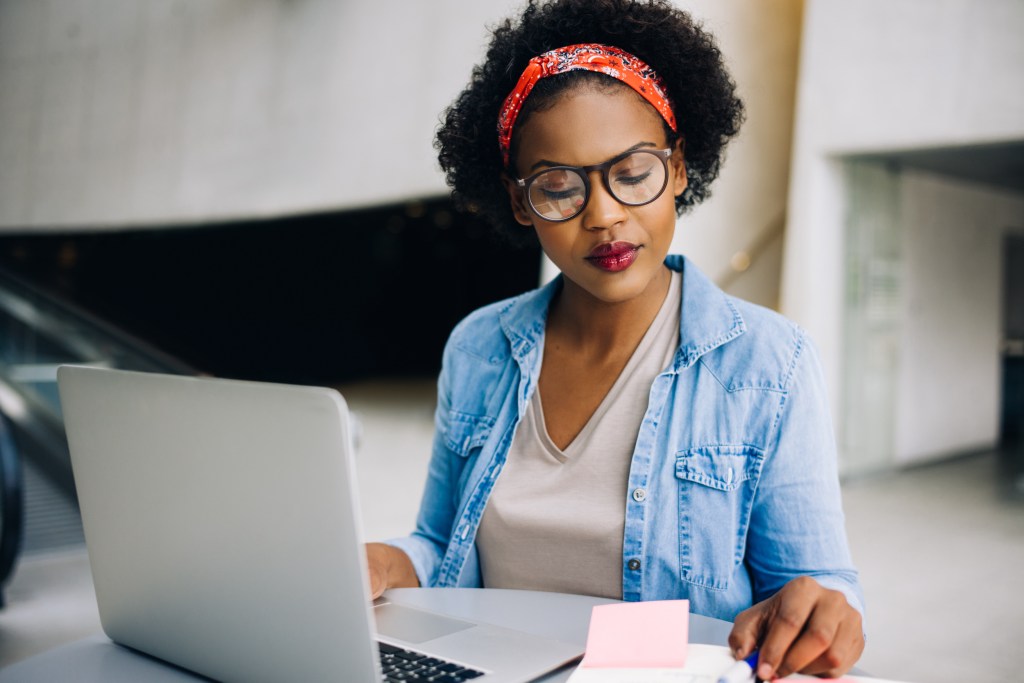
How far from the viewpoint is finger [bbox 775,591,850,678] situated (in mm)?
766

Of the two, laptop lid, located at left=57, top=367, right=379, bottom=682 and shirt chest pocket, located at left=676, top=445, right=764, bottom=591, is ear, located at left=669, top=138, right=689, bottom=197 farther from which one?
laptop lid, located at left=57, top=367, right=379, bottom=682

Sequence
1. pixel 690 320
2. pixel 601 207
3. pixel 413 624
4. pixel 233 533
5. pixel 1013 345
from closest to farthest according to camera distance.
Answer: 1. pixel 233 533
2. pixel 413 624
3. pixel 601 207
4. pixel 690 320
5. pixel 1013 345

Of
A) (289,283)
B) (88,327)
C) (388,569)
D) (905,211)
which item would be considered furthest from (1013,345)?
(388,569)

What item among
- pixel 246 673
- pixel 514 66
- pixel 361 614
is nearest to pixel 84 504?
pixel 246 673

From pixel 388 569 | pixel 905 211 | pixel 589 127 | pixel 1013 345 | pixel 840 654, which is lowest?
pixel 1013 345

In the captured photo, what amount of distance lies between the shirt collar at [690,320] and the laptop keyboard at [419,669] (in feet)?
1.89

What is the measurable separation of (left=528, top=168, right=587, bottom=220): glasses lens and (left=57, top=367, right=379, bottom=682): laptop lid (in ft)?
1.99

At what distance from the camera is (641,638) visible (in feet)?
2.71

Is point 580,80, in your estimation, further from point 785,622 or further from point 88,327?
point 88,327

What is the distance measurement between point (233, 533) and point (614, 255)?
2.16 ft

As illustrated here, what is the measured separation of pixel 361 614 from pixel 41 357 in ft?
17.8

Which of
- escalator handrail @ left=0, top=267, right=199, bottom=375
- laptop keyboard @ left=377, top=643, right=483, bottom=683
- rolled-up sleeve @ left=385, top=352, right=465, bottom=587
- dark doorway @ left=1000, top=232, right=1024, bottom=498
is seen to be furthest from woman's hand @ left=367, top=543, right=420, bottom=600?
dark doorway @ left=1000, top=232, right=1024, bottom=498

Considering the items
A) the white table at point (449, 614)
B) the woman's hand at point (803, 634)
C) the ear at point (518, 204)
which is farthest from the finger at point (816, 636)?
the ear at point (518, 204)

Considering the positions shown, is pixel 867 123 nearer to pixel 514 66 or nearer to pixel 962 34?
pixel 962 34
